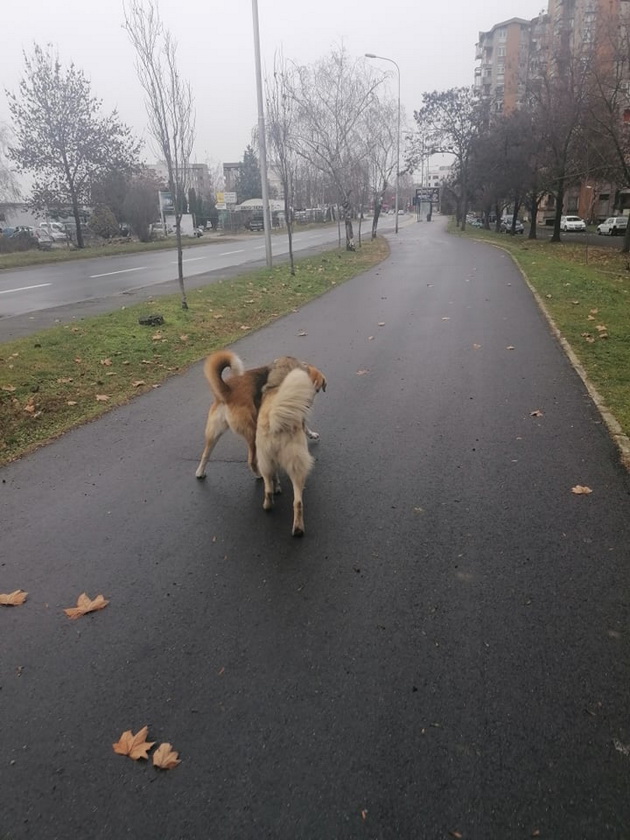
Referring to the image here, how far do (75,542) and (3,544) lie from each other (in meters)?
0.49

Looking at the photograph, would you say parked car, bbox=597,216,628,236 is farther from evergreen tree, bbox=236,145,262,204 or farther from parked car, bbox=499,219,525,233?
evergreen tree, bbox=236,145,262,204

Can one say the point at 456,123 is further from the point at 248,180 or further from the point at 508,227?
the point at 248,180

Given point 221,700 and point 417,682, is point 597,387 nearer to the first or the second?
point 417,682

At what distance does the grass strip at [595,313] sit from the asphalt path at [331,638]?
1.44 meters

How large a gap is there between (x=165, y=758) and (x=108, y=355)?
738 centimetres

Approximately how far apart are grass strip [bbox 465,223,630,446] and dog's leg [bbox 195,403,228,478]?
3.67 meters

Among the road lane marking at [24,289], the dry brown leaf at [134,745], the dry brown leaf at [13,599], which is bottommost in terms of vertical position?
the dry brown leaf at [13,599]

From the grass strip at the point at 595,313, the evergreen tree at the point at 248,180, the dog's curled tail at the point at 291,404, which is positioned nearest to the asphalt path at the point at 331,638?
the dog's curled tail at the point at 291,404

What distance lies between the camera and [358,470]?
475 cm

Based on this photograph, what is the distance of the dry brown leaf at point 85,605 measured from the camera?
10.2 feet

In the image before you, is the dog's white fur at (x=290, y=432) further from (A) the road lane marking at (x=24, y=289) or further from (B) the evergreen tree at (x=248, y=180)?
(B) the evergreen tree at (x=248, y=180)

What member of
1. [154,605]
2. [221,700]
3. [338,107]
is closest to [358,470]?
[154,605]

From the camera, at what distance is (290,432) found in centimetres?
371

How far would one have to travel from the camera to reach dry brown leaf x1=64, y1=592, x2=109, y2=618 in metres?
3.12
